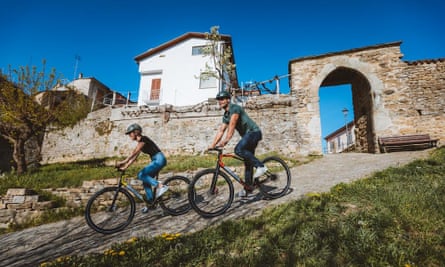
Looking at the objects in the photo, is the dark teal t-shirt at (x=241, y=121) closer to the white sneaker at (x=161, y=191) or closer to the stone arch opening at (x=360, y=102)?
the white sneaker at (x=161, y=191)

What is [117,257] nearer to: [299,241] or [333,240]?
[299,241]

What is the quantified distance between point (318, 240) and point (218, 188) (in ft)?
5.99

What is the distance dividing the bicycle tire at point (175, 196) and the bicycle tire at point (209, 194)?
0.58 metres

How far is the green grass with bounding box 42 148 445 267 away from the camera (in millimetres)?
1987

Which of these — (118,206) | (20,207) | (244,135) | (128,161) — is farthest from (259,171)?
(20,207)

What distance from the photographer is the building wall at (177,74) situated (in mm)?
21672

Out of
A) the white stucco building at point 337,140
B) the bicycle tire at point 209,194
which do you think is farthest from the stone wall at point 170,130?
the white stucco building at point 337,140

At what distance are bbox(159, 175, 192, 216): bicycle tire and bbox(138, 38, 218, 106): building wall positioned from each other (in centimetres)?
1704

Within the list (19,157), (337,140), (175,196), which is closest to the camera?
(175,196)

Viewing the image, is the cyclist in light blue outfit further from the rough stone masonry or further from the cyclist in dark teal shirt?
the rough stone masonry

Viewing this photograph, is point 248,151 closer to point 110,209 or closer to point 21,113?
point 110,209

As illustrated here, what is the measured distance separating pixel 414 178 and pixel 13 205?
9727 millimetres

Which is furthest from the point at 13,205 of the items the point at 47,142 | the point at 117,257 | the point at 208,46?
the point at 208,46

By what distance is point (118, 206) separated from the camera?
3.99 metres
